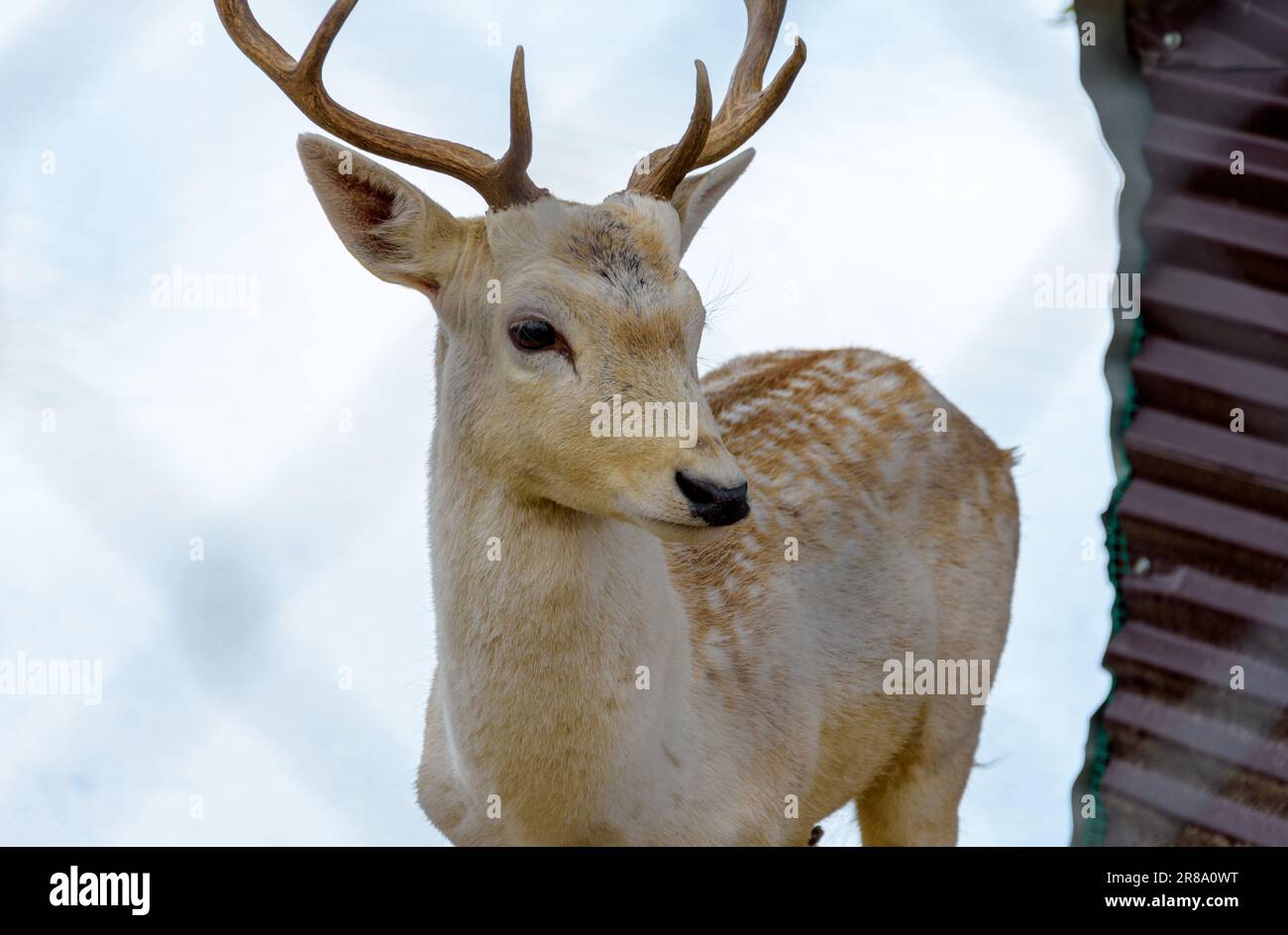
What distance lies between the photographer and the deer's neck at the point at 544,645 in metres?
3.37

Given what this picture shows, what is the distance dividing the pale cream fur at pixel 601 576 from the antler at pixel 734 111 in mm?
69

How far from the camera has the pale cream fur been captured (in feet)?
10.7

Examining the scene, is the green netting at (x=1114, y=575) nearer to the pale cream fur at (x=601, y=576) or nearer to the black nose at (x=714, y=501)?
the pale cream fur at (x=601, y=576)

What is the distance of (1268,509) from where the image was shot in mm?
4633

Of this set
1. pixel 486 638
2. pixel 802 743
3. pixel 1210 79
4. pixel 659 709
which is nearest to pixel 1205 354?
pixel 1210 79

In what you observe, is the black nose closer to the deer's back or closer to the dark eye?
the dark eye

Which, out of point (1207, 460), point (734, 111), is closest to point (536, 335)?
point (734, 111)

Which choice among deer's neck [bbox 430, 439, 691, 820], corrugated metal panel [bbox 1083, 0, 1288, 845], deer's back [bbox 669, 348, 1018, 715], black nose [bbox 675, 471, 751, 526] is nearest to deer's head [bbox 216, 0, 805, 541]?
black nose [bbox 675, 471, 751, 526]

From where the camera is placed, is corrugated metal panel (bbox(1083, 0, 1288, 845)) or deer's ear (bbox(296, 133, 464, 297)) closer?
deer's ear (bbox(296, 133, 464, 297))

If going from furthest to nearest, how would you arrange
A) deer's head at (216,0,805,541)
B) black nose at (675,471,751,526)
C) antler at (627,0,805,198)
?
antler at (627,0,805,198) → deer's head at (216,0,805,541) → black nose at (675,471,751,526)

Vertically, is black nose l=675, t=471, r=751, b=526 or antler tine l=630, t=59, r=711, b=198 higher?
antler tine l=630, t=59, r=711, b=198

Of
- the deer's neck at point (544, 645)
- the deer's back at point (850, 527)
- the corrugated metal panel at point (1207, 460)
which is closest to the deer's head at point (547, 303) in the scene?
the deer's neck at point (544, 645)
